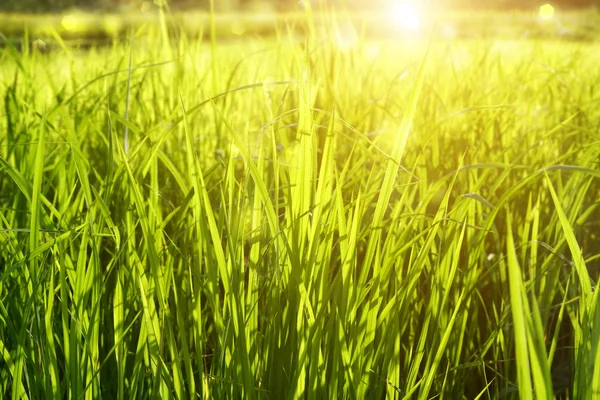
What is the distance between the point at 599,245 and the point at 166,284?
28.1 inches

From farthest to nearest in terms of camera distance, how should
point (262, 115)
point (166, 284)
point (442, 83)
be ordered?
point (442, 83)
point (262, 115)
point (166, 284)

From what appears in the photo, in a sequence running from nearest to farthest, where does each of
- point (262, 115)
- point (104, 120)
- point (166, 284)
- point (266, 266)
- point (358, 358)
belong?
point (358, 358)
point (166, 284)
point (266, 266)
point (104, 120)
point (262, 115)

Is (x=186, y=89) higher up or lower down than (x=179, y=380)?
higher up

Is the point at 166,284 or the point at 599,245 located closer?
the point at 166,284

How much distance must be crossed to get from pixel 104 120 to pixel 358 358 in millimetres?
793

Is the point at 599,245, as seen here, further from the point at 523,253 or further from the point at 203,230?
the point at 203,230

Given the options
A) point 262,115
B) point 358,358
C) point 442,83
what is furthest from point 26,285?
point 442,83

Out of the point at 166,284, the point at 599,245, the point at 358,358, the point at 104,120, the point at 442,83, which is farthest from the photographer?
the point at 442,83

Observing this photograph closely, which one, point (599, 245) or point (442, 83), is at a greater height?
point (442, 83)

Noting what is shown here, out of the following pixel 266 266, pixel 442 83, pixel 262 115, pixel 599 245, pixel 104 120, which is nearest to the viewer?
pixel 266 266

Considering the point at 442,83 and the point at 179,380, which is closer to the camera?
the point at 179,380

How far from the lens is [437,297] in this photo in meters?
0.64

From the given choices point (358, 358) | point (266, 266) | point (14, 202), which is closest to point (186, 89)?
point (14, 202)

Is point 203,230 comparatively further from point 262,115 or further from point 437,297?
point 262,115
